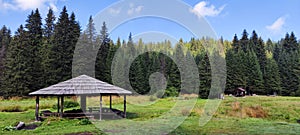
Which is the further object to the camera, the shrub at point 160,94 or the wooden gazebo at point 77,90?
the shrub at point 160,94

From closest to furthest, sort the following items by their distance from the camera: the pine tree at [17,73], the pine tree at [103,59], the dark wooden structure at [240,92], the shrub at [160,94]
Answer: the pine tree at [17,73] < the shrub at [160,94] < the pine tree at [103,59] < the dark wooden structure at [240,92]

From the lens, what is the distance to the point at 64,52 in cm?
3891

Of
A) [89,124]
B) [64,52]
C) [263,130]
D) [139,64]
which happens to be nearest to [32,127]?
[89,124]

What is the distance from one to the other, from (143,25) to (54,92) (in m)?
8.82

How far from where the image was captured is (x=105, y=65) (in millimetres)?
44000

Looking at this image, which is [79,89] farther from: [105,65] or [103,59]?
[103,59]

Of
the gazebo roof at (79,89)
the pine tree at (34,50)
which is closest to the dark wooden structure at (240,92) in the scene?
the pine tree at (34,50)

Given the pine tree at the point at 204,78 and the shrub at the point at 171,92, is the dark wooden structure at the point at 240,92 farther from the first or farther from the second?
the shrub at the point at 171,92

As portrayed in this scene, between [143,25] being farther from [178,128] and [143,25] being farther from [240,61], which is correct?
[240,61]

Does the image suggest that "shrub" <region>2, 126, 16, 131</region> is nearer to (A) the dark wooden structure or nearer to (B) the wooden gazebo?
(B) the wooden gazebo

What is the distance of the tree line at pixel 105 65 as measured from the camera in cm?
3631

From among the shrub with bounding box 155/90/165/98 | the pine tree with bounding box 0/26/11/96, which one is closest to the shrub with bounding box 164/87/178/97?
the shrub with bounding box 155/90/165/98

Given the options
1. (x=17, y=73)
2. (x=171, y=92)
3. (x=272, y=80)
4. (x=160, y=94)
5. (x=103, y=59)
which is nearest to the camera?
(x=17, y=73)

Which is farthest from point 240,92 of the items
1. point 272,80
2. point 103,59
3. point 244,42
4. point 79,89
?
→ point 79,89
